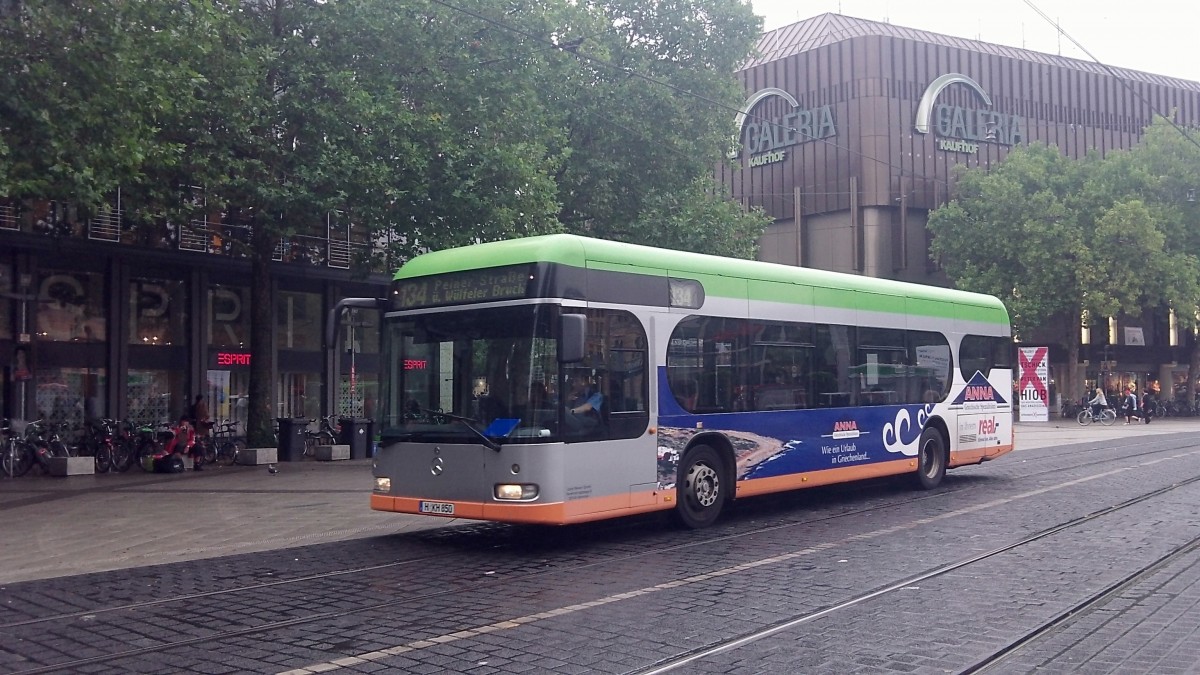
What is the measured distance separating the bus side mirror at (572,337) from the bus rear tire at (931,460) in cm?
808

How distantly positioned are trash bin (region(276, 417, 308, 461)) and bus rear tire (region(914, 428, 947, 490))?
14.0 m

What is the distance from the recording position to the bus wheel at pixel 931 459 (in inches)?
655

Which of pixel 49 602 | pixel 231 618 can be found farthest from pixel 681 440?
pixel 49 602

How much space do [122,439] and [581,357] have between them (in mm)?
15250

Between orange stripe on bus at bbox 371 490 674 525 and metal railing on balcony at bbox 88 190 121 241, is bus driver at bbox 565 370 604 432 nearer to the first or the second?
orange stripe on bus at bbox 371 490 674 525

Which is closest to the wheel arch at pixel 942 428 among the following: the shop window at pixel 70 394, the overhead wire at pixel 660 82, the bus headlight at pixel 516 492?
the bus headlight at pixel 516 492

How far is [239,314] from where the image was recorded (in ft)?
88.3

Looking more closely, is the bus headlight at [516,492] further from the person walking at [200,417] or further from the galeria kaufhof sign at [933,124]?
the galeria kaufhof sign at [933,124]

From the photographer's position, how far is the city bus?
10531mm

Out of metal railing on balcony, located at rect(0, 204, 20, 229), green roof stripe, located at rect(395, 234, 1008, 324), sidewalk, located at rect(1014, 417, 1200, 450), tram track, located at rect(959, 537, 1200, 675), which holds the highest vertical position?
metal railing on balcony, located at rect(0, 204, 20, 229)

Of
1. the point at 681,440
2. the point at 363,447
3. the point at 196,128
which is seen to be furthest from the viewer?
the point at 363,447

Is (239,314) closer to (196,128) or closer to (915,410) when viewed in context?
(196,128)

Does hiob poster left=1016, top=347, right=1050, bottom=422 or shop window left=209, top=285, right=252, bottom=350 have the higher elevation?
shop window left=209, top=285, right=252, bottom=350

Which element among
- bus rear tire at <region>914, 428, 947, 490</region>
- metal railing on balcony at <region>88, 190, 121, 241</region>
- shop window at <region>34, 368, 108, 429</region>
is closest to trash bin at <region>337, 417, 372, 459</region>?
shop window at <region>34, 368, 108, 429</region>
